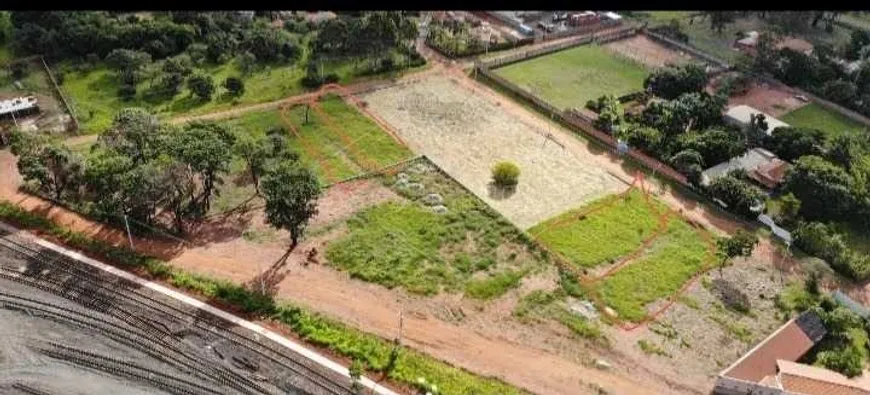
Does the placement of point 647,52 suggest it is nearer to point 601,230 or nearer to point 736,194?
point 736,194

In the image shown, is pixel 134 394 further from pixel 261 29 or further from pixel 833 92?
pixel 833 92

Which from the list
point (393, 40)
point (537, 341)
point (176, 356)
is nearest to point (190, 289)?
point (176, 356)

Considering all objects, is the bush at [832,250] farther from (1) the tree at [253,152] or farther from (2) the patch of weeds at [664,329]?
(1) the tree at [253,152]

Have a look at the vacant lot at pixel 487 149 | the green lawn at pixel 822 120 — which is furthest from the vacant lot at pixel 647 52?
the vacant lot at pixel 487 149

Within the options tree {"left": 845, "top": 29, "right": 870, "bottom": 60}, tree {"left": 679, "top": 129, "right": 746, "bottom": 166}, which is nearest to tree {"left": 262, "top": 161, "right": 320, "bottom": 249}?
tree {"left": 679, "top": 129, "right": 746, "bottom": 166}

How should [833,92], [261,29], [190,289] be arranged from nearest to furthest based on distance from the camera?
[190,289] → [833,92] → [261,29]

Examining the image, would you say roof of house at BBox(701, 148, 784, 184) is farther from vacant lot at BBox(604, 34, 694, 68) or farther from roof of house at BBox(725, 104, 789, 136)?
vacant lot at BBox(604, 34, 694, 68)

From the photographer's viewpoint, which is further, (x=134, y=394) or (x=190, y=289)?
(x=190, y=289)
